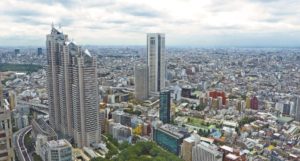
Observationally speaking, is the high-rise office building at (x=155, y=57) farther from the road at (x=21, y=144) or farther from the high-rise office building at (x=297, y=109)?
the road at (x=21, y=144)

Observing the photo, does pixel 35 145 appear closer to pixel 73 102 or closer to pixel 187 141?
pixel 73 102

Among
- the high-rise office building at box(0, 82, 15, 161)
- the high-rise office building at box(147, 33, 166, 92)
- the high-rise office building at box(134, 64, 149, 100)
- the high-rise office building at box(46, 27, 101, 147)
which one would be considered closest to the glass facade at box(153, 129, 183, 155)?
the high-rise office building at box(46, 27, 101, 147)

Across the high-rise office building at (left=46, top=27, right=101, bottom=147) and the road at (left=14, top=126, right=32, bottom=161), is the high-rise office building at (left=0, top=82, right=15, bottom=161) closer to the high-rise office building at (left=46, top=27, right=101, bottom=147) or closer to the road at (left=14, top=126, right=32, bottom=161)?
the high-rise office building at (left=46, top=27, right=101, bottom=147)

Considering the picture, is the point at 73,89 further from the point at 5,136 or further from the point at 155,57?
the point at 155,57

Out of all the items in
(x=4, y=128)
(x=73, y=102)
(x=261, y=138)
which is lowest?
(x=261, y=138)

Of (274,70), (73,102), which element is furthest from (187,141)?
(274,70)

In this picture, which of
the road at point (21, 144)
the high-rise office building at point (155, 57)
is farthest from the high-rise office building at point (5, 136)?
the high-rise office building at point (155, 57)
